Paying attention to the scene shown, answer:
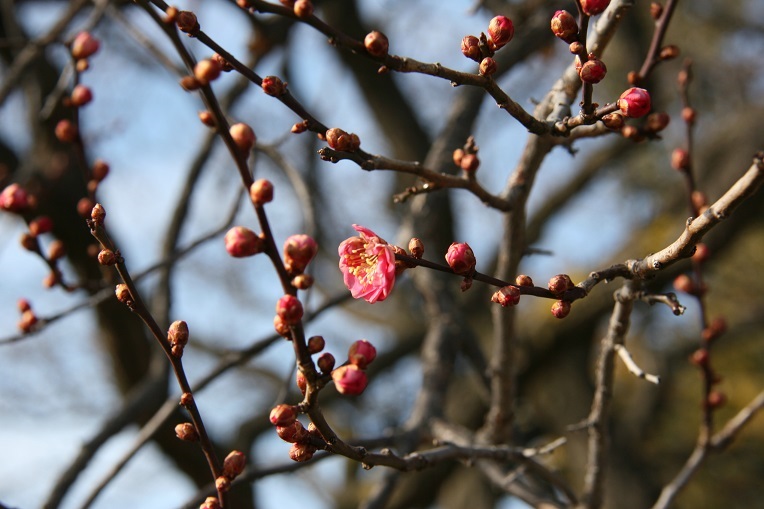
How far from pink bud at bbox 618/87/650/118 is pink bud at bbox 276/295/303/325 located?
60 cm

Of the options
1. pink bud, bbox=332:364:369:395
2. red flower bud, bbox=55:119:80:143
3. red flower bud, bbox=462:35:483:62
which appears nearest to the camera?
pink bud, bbox=332:364:369:395

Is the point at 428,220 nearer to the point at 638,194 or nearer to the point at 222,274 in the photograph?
the point at 222,274

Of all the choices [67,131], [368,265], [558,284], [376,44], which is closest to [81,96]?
[67,131]

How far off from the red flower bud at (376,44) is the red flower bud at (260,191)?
32 cm

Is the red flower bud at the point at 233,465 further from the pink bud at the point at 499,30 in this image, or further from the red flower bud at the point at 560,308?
the pink bud at the point at 499,30

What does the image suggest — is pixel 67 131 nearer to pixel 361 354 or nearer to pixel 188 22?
pixel 188 22

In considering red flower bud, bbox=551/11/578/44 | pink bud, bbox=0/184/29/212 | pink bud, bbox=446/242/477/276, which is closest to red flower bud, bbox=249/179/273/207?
pink bud, bbox=446/242/477/276

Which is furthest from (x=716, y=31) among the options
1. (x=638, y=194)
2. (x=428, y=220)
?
(x=428, y=220)

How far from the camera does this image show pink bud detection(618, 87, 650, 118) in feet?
3.61

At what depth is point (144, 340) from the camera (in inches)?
163

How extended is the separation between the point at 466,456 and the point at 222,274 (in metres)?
7.02

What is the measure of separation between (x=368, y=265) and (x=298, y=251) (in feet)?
1.45

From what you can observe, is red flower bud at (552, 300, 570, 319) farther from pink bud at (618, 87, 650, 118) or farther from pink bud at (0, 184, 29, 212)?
pink bud at (0, 184, 29, 212)

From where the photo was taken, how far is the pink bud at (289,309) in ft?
2.64
